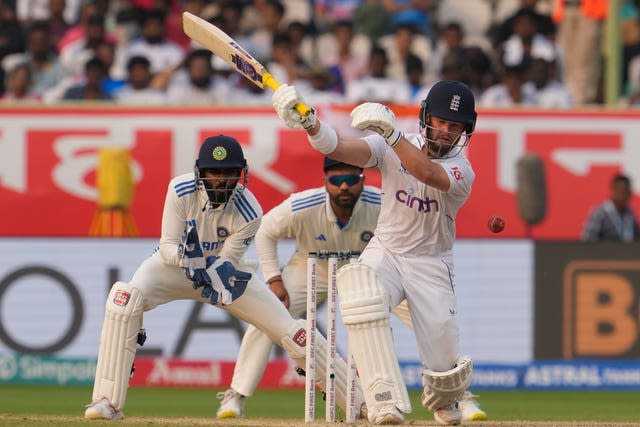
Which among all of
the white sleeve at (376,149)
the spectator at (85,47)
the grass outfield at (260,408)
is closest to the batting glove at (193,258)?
the grass outfield at (260,408)

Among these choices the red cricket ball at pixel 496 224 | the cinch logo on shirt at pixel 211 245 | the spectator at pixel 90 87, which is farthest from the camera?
the spectator at pixel 90 87

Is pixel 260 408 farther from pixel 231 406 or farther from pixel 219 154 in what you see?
pixel 219 154

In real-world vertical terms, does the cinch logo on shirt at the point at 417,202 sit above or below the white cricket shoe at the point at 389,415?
above

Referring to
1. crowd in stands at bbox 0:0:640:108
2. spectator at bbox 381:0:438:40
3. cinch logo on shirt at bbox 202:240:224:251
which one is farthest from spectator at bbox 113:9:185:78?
cinch logo on shirt at bbox 202:240:224:251

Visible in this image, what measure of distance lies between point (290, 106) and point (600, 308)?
6257mm

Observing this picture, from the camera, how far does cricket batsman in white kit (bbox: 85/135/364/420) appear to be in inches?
337

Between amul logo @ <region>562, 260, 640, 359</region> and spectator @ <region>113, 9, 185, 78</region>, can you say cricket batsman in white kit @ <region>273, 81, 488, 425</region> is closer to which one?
amul logo @ <region>562, 260, 640, 359</region>

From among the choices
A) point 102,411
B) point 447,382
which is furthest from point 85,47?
point 447,382

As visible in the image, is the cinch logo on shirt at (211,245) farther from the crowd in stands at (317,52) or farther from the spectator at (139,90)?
the spectator at (139,90)

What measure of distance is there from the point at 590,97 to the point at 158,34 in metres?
4.87

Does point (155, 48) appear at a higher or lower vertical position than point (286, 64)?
higher

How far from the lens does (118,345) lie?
28.2 feet

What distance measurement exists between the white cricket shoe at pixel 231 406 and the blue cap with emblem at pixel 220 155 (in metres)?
1.65

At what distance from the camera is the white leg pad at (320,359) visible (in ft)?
28.6
